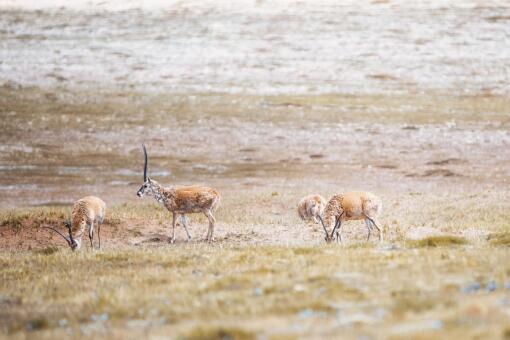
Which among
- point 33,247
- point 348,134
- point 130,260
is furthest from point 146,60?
point 130,260

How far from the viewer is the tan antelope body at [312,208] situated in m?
26.1

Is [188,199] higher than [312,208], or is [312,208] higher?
[188,199]

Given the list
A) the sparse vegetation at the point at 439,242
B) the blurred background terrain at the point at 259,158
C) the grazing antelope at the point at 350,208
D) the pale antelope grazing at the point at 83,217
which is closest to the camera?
the blurred background terrain at the point at 259,158

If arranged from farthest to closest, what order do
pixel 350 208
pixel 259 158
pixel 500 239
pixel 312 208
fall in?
pixel 259 158 → pixel 312 208 → pixel 350 208 → pixel 500 239

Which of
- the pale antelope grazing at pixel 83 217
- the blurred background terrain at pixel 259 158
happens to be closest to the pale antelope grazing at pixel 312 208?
the blurred background terrain at pixel 259 158

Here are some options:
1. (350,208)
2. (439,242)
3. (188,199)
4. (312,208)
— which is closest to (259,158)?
(312,208)

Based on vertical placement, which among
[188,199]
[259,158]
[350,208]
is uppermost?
[350,208]

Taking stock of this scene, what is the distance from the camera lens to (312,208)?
26.2m

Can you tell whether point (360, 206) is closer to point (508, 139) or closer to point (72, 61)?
point (508, 139)

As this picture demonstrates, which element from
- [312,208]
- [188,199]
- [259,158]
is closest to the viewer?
[188,199]

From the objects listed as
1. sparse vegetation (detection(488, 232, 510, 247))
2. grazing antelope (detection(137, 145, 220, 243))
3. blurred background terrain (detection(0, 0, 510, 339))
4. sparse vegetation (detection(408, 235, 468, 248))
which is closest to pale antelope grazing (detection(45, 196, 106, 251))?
blurred background terrain (detection(0, 0, 510, 339))

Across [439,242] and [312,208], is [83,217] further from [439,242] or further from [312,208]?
[439,242]

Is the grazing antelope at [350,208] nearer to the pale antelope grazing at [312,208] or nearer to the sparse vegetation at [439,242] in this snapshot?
the pale antelope grazing at [312,208]

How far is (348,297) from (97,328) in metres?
3.76
